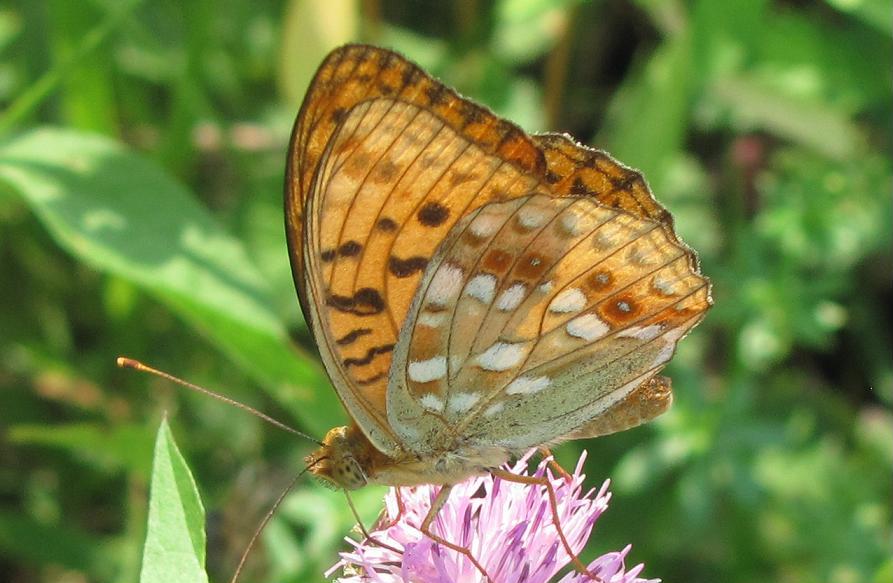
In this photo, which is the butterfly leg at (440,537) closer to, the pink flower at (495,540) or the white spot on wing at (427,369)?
the pink flower at (495,540)

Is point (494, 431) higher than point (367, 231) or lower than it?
lower

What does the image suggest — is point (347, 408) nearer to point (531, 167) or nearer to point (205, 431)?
point (531, 167)

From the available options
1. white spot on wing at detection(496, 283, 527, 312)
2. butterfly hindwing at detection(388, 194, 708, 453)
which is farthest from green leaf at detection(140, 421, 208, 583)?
white spot on wing at detection(496, 283, 527, 312)

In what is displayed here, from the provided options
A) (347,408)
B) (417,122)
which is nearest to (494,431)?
(347,408)

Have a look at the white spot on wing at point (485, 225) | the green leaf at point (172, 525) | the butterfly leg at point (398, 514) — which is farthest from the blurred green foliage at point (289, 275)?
the green leaf at point (172, 525)

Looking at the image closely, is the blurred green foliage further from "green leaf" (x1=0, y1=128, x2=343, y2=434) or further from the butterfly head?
the butterfly head
